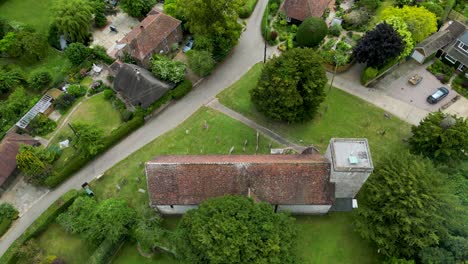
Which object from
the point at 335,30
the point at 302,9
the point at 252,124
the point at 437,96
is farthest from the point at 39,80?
the point at 437,96

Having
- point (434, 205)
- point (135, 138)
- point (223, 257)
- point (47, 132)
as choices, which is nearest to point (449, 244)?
point (434, 205)

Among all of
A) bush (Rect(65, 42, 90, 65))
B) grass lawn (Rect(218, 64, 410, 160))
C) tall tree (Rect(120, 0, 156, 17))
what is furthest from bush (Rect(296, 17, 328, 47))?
bush (Rect(65, 42, 90, 65))

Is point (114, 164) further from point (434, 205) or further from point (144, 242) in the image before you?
Result: point (434, 205)

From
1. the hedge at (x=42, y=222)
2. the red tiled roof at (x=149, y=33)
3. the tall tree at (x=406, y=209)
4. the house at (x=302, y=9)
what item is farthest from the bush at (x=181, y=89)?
the tall tree at (x=406, y=209)

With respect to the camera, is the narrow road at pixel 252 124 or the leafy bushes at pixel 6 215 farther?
the narrow road at pixel 252 124

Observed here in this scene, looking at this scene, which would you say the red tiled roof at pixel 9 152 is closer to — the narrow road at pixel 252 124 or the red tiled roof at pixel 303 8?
the narrow road at pixel 252 124
